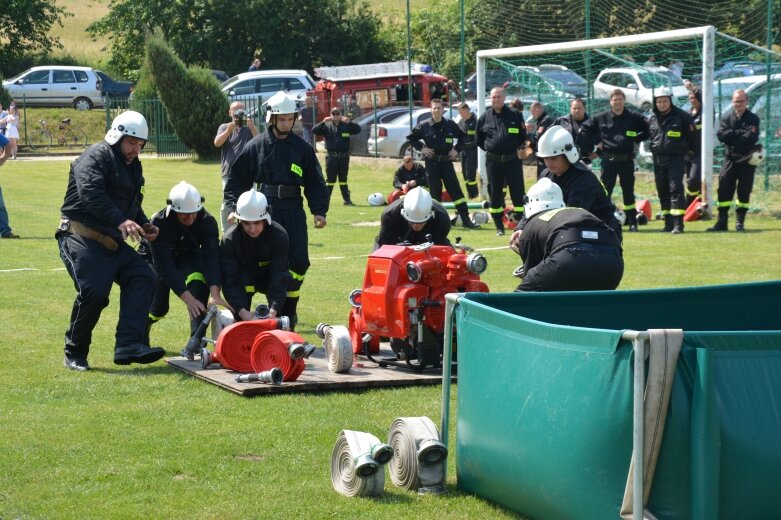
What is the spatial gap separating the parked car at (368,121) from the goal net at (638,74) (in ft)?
17.1

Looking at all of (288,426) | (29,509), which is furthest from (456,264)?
(29,509)

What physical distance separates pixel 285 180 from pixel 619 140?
9.37 metres

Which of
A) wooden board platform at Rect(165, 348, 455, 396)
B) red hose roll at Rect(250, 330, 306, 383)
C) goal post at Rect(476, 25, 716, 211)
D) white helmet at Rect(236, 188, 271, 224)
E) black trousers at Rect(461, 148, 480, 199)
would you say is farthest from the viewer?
black trousers at Rect(461, 148, 480, 199)

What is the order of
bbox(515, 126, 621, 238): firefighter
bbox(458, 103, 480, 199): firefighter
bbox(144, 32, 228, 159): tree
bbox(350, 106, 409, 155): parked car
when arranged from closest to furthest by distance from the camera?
bbox(515, 126, 621, 238): firefighter, bbox(458, 103, 480, 199): firefighter, bbox(350, 106, 409, 155): parked car, bbox(144, 32, 228, 159): tree

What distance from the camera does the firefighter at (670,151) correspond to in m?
A: 18.7

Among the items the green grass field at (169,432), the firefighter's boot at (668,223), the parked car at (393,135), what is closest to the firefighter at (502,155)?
the firefighter's boot at (668,223)

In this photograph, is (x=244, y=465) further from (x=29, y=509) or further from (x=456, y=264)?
(x=456, y=264)

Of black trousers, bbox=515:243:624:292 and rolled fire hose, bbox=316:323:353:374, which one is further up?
black trousers, bbox=515:243:624:292

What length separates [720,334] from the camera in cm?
481

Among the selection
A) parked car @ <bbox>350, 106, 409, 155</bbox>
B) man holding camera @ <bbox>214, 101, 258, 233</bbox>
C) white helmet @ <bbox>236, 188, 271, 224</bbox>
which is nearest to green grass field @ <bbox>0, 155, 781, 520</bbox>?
white helmet @ <bbox>236, 188, 271, 224</bbox>

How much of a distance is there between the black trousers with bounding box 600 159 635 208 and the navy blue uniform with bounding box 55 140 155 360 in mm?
10896

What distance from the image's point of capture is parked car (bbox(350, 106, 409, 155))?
108ft

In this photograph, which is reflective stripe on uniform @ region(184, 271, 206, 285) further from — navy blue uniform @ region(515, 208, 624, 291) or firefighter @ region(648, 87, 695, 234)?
firefighter @ region(648, 87, 695, 234)

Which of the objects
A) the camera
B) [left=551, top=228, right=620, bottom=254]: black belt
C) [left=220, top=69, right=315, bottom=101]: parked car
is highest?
[left=220, top=69, right=315, bottom=101]: parked car
